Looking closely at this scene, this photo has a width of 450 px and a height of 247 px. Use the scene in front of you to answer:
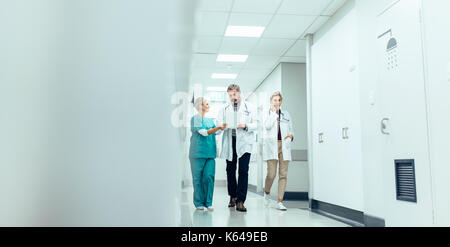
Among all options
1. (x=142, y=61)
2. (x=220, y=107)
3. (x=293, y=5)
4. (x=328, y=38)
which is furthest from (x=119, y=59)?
(x=328, y=38)

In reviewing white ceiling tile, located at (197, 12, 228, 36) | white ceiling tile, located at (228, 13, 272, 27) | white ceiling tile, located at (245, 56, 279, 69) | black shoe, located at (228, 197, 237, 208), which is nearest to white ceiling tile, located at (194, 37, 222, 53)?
white ceiling tile, located at (197, 12, 228, 36)

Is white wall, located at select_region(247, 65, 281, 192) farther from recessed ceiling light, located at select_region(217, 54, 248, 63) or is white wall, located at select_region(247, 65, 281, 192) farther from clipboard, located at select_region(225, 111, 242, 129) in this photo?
clipboard, located at select_region(225, 111, 242, 129)

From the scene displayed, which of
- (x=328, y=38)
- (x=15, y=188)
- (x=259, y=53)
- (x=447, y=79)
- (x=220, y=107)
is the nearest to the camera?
(x=15, y=188)

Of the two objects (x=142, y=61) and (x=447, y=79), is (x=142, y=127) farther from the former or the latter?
(x=447, y=79)

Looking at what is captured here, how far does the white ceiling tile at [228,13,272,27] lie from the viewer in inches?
110

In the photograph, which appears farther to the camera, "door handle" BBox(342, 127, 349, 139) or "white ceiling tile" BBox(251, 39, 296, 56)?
"white ceiling tile" BBox(251, 39, 296, 56)

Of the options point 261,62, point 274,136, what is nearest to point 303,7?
point 274,136

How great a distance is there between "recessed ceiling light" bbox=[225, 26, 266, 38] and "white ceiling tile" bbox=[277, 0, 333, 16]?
38cm

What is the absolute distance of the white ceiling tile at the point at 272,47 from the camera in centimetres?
338

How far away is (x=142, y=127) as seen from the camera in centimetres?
11

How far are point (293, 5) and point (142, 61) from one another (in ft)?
8.83

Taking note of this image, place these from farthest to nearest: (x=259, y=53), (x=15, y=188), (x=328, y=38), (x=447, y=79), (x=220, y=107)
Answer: (x=259, y=53)
(x=328, y=38)
(x=220, y=107)
(x=447, y=79)
(x=15, y=188)

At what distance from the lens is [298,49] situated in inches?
142

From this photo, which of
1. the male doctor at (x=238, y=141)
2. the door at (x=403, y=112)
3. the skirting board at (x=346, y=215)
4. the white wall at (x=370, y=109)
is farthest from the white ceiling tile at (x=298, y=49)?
the door at (x=403, y=112)
